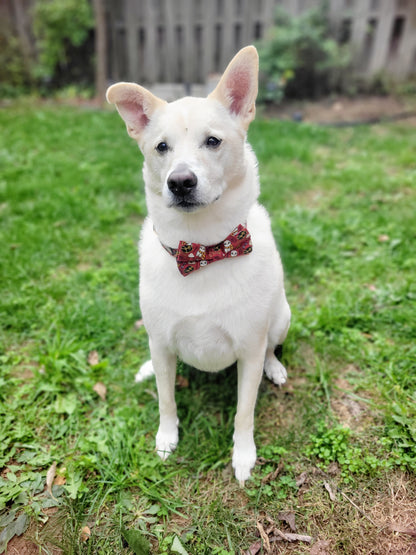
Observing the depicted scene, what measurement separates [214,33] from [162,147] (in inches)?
259

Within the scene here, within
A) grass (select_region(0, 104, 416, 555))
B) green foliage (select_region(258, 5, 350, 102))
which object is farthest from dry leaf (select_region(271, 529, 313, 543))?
green foliage (select_region(258, 5, 350, 102))

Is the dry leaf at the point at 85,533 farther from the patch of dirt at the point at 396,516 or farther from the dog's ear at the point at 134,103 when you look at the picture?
the dog's ear at the point at 134,103

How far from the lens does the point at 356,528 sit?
1.73m

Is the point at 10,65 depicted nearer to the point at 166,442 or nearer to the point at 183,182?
the point at 183,182

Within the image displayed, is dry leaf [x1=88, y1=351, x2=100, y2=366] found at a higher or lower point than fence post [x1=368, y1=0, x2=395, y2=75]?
lower

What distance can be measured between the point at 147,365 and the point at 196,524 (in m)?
0.92

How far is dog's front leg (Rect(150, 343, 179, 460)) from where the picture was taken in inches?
78.5

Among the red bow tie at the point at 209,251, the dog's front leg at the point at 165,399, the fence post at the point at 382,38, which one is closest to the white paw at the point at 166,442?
the dog's front leg at the point at 165,399

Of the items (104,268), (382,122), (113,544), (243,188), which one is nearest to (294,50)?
(382,122)

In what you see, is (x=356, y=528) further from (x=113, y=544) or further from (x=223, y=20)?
(x=223, y=20)

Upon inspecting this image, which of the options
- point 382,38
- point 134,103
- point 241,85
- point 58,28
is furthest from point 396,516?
point 58,28

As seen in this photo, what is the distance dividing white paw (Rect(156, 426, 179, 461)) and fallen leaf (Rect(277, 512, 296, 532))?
1.98 feet

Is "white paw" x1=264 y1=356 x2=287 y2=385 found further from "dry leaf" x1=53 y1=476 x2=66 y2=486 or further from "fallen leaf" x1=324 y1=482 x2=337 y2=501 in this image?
"dry leaf" x1=53 y1=476 x2=66 y2=486

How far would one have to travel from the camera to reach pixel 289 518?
5.88 ft
